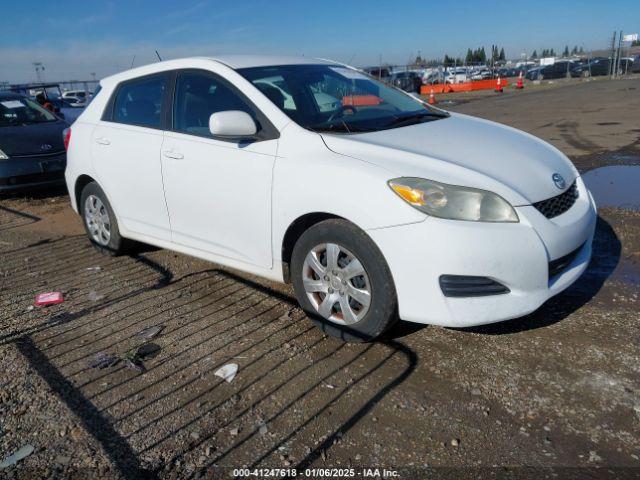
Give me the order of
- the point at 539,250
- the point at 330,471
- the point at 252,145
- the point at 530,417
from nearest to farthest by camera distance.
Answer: the point at 330,471
the point at 530,417
the point at 539,250
the point at 252,145

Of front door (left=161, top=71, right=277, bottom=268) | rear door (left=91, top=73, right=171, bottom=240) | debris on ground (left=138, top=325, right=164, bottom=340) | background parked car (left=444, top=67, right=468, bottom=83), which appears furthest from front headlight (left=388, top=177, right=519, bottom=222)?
background parked car (left=444, top=67, right=468, bottom=83)

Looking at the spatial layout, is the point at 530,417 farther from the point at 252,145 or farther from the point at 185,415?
the point at 252,145

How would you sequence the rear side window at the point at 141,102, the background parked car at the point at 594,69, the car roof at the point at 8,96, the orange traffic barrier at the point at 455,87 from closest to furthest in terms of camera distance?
the rear side window at the point at 141,102
the car roof at the point at 8,96
the orange traffic barrier at the point at 455,87
the background parked car at the point at 594,69

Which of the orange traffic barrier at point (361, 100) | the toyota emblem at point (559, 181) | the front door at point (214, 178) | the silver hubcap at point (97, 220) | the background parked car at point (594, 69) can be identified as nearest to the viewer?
the toyota emblem at point (559, 181)

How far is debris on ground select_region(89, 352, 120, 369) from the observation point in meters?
3.40

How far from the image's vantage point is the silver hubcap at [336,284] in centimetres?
328

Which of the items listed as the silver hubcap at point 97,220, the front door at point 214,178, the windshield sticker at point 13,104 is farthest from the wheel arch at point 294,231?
the windshield sticker at point 13,104

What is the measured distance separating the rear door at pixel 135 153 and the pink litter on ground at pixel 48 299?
843 mm

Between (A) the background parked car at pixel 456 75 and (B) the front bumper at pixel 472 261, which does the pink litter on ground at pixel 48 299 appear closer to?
(B) the front bumper at pixel 472 261

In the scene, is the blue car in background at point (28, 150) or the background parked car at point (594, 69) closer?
the blue car in background at point (28, 150)

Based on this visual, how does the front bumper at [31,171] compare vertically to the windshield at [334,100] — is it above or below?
below

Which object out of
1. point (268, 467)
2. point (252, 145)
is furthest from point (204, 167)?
point (268, 467)

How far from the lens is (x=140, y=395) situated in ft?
10.0

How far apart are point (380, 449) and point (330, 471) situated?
0.87ft
